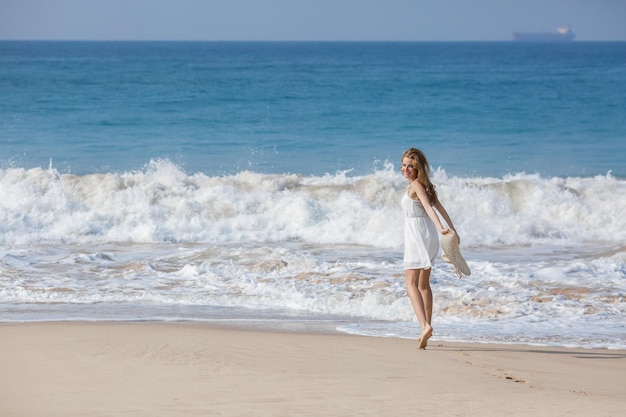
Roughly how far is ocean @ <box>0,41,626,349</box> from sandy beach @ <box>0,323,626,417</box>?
0.88 metres

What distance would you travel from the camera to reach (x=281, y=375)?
5.66 meters

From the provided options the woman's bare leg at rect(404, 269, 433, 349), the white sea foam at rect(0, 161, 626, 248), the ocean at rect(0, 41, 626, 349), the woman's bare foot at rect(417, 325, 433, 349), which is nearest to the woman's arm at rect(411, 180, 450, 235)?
the woman's bare leg at rect(404, 269, 433, 349)

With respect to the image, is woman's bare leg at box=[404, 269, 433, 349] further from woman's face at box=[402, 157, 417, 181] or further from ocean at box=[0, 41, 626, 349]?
woman's face at box=[402, 157, 417, 181]

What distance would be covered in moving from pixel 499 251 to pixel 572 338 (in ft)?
16.7

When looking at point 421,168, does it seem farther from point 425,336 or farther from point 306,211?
point 306,211

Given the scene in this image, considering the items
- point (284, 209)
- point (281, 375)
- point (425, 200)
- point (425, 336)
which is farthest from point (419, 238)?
point (284, 209)

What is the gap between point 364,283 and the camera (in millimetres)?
9680

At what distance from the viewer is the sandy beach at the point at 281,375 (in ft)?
16.3

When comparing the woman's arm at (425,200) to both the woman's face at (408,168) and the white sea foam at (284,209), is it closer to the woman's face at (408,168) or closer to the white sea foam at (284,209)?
the woman's face at (408,168)

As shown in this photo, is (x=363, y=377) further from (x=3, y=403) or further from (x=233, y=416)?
(x=3, y=403)

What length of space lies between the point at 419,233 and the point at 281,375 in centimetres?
176

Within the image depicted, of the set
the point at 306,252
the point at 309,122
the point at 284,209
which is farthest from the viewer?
the point at 309,122

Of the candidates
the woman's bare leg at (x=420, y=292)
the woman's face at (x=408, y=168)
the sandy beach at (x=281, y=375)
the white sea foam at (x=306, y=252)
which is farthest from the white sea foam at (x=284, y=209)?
the sandy beach at (x=281, y=375)

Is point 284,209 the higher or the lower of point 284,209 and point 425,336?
the higher
